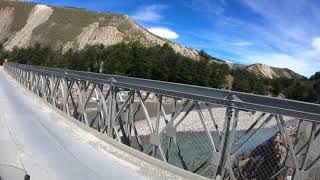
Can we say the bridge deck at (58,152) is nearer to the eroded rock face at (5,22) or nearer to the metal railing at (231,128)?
the metal railing at (231,128)

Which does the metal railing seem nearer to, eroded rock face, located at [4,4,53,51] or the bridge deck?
the bridge deck

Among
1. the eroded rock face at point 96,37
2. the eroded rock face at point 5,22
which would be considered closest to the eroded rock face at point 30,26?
the eroded rock face at point 5,22

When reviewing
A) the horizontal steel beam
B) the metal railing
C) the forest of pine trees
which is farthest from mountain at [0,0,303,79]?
the horizontal steel beam

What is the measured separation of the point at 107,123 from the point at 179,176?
4.30m

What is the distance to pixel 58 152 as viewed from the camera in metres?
11.0

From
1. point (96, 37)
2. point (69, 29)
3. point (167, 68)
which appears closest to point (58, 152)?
point (167, 68)

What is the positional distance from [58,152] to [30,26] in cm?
18142

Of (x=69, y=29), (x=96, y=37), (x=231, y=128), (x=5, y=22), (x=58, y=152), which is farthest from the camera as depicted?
(x=5, y=22)

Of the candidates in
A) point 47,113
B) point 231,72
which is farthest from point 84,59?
point 47,113

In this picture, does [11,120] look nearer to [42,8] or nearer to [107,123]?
[107,123]

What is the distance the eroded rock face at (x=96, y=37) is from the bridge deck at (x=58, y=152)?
14940 cm

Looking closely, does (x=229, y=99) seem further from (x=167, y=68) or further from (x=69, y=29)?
(x=69, y=29)

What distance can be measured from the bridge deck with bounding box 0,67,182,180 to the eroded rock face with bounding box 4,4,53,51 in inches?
6350

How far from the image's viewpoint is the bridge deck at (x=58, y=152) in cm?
911
